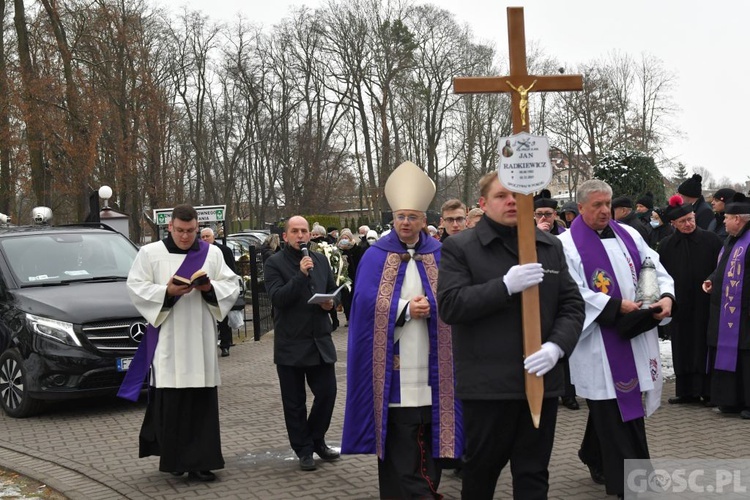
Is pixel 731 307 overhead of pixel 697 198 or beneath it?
beneath

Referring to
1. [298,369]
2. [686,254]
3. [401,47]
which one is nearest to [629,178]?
[686,254]

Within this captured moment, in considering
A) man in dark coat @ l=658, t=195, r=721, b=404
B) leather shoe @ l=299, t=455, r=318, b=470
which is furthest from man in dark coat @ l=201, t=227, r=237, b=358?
leather shoe @ l=299, t=455, r=318, b=470

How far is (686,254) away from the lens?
9.24 m

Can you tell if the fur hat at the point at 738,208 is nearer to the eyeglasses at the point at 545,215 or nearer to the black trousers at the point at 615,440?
the eyeglasses at the point at 545,215

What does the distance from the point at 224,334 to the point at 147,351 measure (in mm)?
7192

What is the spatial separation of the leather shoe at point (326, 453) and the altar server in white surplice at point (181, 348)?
33.7 inches

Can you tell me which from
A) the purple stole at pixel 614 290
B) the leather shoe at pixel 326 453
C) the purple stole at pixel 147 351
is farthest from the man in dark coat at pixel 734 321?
the purple stole at pixel 147 351

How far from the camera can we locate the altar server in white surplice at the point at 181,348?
6629mm

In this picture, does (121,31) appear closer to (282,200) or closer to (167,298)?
(167,298)

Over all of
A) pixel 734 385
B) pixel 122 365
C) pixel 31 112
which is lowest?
pixel 734 385

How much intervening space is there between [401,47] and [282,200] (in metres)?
15.3

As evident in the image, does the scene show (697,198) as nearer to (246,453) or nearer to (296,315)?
(296,315)

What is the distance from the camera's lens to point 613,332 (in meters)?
5.57

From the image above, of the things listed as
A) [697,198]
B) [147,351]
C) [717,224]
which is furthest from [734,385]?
[147,351]
